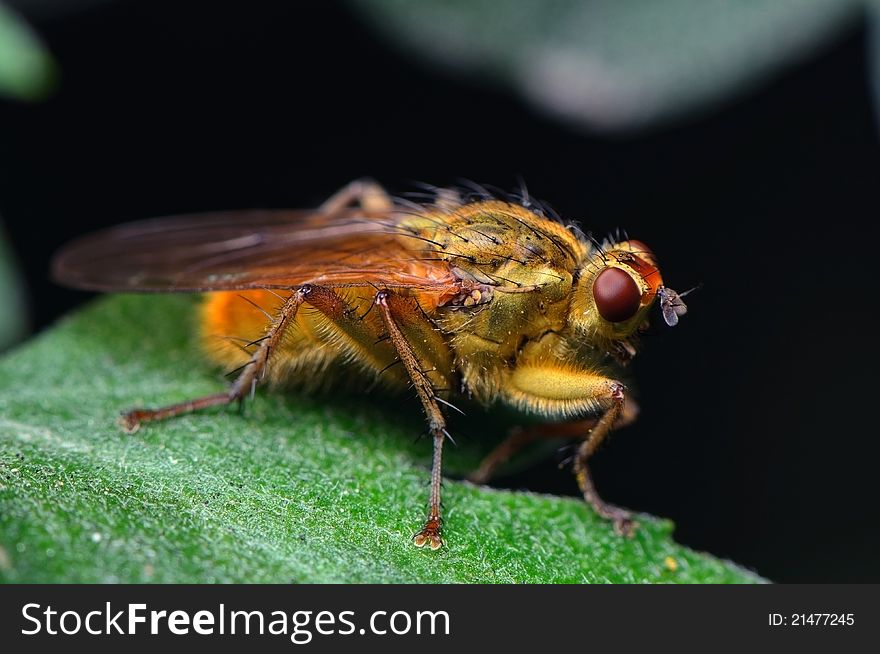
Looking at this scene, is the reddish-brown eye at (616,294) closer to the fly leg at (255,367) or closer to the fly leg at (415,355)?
the fly leg at (415,355)

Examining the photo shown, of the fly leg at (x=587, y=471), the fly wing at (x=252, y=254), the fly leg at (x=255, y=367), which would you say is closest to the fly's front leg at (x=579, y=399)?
the fly leg at (x=587, y=471)

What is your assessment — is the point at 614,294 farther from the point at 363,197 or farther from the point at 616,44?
the point at 363,197

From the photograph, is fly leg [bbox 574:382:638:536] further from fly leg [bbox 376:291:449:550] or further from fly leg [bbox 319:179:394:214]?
fly leg [bbox 319:179:394:214]

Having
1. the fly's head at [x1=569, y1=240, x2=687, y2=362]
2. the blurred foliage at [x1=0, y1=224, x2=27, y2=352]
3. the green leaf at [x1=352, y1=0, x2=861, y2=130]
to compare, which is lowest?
the blurred foliage at [x1=0, y1=224, x2=27, y2=352]

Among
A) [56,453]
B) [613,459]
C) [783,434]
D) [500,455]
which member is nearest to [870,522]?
[783,434]

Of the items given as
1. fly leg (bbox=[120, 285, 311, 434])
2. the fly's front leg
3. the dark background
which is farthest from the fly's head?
fly leg (bbox=[120, 285, 311, 434])

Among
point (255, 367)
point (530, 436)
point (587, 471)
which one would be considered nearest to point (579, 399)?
point (587, 471)
